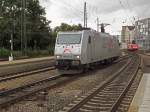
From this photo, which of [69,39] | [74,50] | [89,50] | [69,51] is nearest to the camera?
[74,50]

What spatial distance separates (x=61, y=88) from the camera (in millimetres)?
18547

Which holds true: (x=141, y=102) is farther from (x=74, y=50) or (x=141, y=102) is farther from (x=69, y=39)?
(x=69, y=39)

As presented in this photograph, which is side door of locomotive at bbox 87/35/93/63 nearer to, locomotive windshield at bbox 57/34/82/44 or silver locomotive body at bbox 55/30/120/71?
silver locomotive body at bbox 55/30/120/71

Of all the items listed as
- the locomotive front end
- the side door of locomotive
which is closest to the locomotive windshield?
Answer: the locomotive front end

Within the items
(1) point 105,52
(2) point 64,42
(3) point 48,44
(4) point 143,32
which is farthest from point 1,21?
(4) point 143,32

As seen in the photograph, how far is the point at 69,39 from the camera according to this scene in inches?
1053

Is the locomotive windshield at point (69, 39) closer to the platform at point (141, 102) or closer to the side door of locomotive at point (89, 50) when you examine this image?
the side door of locomotive at point (89, 50)

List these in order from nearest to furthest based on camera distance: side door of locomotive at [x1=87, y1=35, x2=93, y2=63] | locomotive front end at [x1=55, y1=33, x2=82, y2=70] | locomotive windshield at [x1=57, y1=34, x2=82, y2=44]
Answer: locomotive front end at [x1=55, y1=33, x2=82, y2=70] < locomotive windshield at [x1=57, y1=34, x2=82, y2=44] < side door of locomotive at [x1=87, y1=35, x2=93, y2=63]

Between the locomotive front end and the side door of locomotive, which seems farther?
the side door of locomotive

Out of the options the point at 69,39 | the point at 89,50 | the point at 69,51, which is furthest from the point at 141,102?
the point at 89,50

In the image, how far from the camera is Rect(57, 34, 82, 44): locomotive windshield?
26.4 m

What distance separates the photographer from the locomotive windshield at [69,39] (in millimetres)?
26406

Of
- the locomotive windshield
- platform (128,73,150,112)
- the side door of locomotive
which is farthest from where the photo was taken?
the side door of locomotive

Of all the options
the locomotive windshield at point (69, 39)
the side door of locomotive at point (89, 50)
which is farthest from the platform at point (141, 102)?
the side door of locomotive at point (89, 50)
